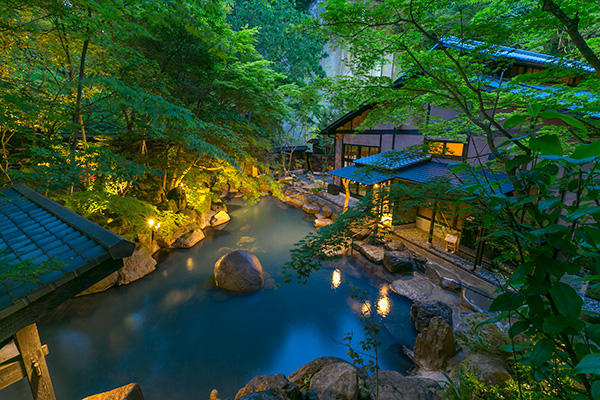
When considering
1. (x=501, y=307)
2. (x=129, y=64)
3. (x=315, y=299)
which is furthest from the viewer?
(x=315, y=299)

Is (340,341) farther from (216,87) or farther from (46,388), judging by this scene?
(216,87)

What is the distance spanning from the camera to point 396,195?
4.02 metres

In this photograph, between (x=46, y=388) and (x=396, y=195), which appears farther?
(x=396, y=195)

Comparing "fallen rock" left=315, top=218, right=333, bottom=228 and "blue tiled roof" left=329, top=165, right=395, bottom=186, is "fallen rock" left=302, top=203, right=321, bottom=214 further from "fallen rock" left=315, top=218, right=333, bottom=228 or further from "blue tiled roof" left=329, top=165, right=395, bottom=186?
"blue tiled roof" left=329, top=165, right=395, bottom=186

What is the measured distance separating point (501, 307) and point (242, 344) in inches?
274

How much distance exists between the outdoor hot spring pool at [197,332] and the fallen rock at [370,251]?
706 millimetres

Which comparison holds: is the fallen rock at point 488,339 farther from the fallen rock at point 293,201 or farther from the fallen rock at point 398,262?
the fallen rock at point 293,201

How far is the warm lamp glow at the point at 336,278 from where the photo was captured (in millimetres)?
8925

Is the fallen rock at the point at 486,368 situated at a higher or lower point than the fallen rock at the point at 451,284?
higher

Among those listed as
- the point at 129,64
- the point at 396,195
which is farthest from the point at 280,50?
the point at 396,195

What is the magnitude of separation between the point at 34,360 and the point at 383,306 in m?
7.51

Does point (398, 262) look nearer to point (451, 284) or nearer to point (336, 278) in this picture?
point (451, 284)

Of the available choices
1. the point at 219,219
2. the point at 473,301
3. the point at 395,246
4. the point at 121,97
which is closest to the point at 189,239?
the point at 219,219

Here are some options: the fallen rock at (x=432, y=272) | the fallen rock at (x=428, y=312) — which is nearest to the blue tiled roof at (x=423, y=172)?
the fallen rock at (x=432, y=272)
